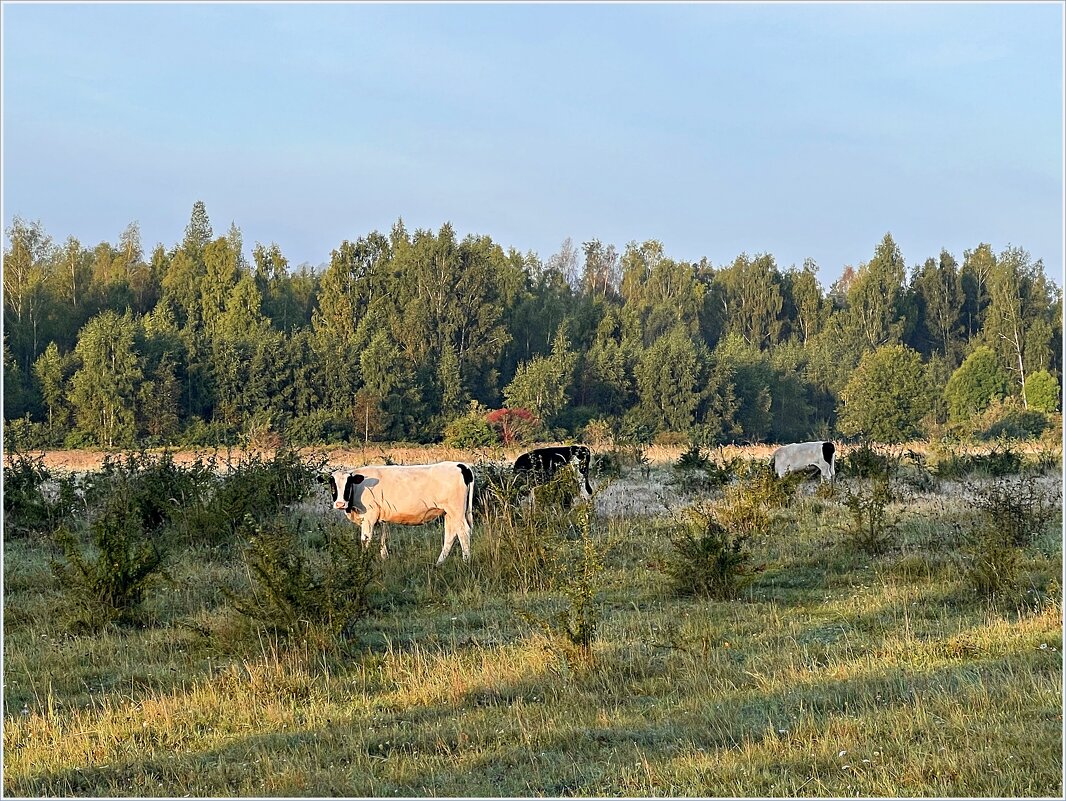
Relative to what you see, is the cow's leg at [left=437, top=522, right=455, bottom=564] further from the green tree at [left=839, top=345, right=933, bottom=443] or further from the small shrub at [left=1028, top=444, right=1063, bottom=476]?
the green tree at [left=839, top=345, right=933, bottom=443]

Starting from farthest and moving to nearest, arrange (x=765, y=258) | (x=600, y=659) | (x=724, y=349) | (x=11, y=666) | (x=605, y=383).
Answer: (x=765, y=258) → (x=724, y=349) → (x=605, y=383) → (x=11, y=666) → (x=600, y=659)

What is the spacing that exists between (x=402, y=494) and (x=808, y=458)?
10852 millimetres

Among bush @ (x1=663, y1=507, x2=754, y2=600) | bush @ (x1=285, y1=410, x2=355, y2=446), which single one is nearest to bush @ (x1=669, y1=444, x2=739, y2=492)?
bush @ (x1=663, y1=507, x2=754, y2=600)

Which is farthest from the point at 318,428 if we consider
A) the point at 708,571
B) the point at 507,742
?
the point at 507,742

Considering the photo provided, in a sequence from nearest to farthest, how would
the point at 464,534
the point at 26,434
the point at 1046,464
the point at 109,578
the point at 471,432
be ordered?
1. the point at 109,578
2. the point at 464,534
3. the point at 1046,464
4. the point at 26,434
5. the point at 471,432

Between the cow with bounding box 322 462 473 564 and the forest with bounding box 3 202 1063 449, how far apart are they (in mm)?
32238

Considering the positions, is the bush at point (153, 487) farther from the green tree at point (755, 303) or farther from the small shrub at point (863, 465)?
the green tree at point (755, 303)

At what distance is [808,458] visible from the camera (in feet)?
70.2

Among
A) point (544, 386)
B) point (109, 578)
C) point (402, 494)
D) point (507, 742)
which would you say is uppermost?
point (544, 386)

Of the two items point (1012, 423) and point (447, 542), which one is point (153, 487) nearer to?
point (447, 542)

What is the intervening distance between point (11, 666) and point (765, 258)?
66.8 m

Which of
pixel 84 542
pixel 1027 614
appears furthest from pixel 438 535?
pixel 1027 614

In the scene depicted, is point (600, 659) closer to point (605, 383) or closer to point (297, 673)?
point (297, 673)

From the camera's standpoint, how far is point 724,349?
60.0 m
